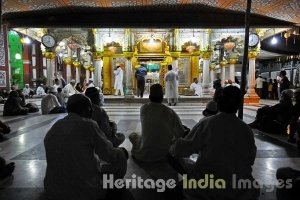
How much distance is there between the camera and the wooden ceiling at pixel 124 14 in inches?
212

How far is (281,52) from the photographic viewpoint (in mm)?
23047

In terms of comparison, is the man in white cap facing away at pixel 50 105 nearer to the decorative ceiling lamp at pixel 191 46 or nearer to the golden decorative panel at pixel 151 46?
the golden decorative panel at pixel 151 46

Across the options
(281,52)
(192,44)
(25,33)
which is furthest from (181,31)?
(281,52)

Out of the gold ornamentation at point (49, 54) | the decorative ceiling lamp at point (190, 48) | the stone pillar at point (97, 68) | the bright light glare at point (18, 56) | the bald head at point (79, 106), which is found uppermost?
the bright light glare at point (18, 56)

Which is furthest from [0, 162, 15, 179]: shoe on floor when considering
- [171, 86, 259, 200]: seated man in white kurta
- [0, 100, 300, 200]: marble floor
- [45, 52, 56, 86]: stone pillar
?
[45, 52, 56, 86]: stone pillar

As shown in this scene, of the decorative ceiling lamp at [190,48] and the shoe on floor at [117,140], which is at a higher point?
the decorative ceiling lamp at [190,48]

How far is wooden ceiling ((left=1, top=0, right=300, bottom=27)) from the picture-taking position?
17.6 feet

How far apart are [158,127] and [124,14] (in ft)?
8.94

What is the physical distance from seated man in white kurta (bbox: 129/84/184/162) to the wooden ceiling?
6.80 ft

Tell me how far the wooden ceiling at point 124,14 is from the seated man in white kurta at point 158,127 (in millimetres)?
2073

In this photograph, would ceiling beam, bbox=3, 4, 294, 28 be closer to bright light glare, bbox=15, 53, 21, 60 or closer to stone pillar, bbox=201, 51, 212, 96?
stone pillar, bbox=201, 51, 212, 96

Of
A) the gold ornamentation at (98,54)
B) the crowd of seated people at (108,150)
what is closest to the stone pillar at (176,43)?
the gold ornamentation at (98,54)

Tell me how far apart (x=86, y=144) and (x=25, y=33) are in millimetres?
15544

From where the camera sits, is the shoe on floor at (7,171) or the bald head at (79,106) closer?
the bald head at (79,106)
